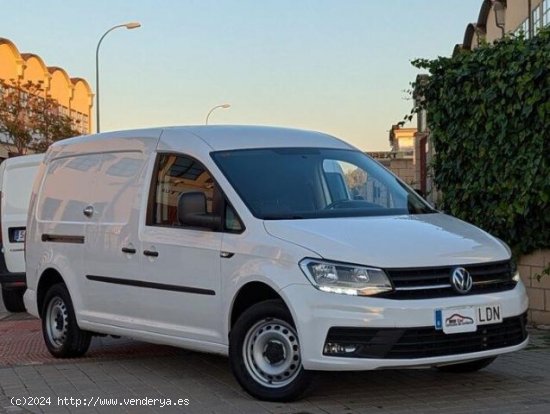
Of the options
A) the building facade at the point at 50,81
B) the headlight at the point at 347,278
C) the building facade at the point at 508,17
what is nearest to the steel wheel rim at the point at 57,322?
the headlight at the point at 347,278

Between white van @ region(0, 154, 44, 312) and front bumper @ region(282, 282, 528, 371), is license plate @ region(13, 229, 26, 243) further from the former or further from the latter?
front bumper @ region(282, 282, 528, 371)

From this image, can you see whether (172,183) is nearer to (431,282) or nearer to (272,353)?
(272,353)

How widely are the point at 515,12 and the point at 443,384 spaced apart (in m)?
27.9

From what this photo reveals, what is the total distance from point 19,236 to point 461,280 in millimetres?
8252

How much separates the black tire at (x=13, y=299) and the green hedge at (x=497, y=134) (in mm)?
6229

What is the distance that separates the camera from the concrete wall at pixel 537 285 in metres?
9.38

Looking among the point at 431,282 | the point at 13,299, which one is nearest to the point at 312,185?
the point at 431,282

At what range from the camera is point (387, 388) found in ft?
21.3

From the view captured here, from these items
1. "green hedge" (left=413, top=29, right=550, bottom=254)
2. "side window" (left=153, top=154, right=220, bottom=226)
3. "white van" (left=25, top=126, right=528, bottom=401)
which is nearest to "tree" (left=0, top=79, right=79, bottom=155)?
"green hedge" (left=413, top=29, right=550, bottom=254)

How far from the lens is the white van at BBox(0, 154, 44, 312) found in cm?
1221

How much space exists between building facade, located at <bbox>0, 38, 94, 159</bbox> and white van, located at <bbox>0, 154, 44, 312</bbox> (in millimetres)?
33110

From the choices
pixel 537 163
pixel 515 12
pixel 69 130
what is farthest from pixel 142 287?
pixel 69 130

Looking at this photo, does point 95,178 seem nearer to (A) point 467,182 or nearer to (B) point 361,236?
(B) point 361,236

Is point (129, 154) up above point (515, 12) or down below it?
below
